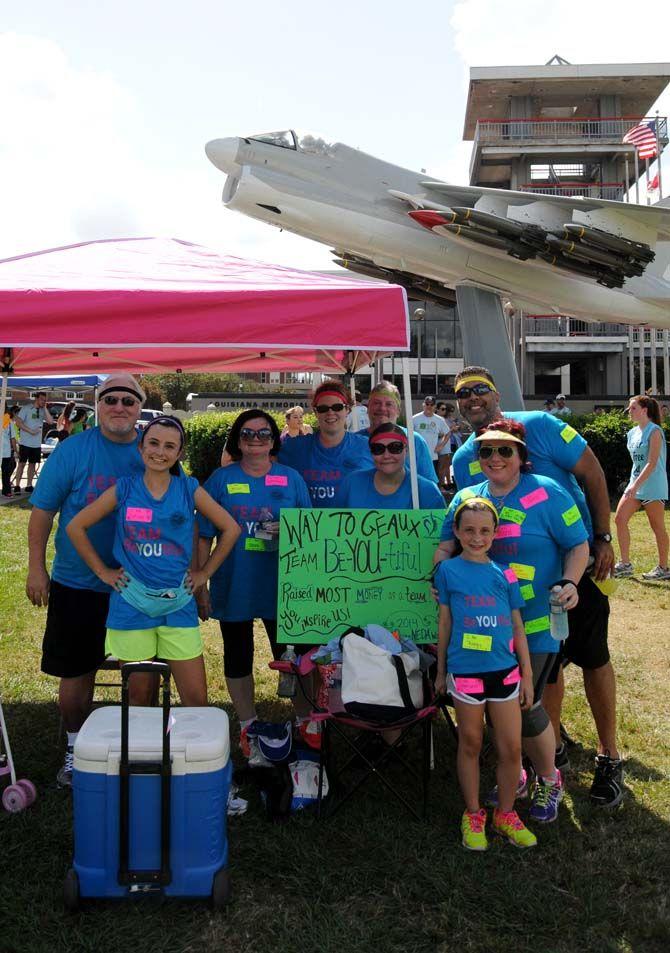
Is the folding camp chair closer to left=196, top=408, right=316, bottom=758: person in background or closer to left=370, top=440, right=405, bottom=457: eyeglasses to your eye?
left=196, top=408, right=316, bottom=758: person in background

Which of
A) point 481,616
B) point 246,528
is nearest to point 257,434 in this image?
point 246,528

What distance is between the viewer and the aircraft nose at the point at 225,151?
13.8 metres

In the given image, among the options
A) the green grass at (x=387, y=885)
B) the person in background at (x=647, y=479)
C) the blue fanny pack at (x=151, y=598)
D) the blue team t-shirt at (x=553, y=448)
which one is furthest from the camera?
the person in background at (x=647, y=479)

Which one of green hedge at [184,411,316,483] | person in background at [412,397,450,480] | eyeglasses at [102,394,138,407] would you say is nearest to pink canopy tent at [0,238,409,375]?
eyeglasses at [102,394,138,407]

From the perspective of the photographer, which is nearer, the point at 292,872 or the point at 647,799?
the point at 292,872

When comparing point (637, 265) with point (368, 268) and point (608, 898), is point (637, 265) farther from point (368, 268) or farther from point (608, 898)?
point (608, 898)

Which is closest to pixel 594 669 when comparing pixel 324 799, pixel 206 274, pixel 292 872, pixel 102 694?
pixel 324 799

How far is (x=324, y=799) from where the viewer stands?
356 centimetres

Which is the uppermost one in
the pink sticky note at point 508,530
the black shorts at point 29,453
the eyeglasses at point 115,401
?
the black shorts at point 29,453

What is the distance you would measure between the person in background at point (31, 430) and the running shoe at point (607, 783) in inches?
539

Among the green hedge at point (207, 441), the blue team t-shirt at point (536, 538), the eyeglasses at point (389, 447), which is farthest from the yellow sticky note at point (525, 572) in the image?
the green hedge at point (207, 441)

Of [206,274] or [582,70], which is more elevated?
[582,70]

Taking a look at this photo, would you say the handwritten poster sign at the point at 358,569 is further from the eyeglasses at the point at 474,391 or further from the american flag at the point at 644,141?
the american flag at the point at 644,141

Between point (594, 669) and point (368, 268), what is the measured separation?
14786 mm
